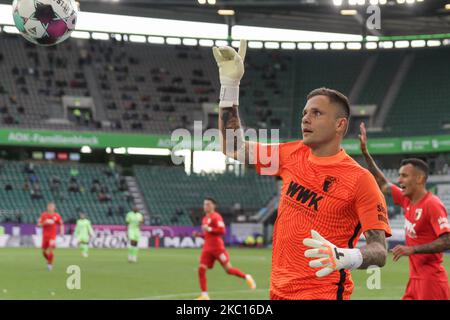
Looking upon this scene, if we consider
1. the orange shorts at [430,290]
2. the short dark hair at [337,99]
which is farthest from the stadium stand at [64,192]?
the short dark hair at [337,99]

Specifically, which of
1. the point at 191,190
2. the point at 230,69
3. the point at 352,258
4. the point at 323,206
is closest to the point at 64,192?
the point at 191,190

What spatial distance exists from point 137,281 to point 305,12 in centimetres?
3503

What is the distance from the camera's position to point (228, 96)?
560 cm

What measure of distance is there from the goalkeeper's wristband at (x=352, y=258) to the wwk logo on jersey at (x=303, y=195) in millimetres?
725

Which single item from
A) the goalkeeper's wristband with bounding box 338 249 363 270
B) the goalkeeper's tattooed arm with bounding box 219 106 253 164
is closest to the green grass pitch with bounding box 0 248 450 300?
the goalkeeper's tattooed arm with bounding box 219 106 253 164

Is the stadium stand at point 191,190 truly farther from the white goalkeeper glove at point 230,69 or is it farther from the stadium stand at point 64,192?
the white goalkeeper glove at point 230,69

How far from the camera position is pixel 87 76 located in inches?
2128

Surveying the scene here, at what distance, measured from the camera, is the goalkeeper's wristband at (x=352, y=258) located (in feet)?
14.0

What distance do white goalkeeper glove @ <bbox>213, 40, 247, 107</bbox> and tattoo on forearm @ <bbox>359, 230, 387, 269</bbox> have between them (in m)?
1.49

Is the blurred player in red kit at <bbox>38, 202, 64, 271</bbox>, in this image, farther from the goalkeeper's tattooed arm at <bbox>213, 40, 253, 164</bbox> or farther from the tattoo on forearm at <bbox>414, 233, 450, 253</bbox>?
the goalkeeper's tattooed arm at <bbox>213, 40, 253, 164</bbox>

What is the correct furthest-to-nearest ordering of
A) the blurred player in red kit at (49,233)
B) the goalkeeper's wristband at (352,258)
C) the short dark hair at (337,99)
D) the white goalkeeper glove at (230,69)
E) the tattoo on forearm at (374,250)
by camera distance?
the blurred player in red kit at (49,233)
the white goalkeeper glove at (230,69)
the short dark hair at (337,99)
the tattoo on forearm at (374,250)
the goalkeeper's wristband at (352,258)

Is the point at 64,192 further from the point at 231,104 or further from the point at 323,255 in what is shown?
the point at 323,255

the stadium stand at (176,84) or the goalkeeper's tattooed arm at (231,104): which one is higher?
the stadium stand at (176,84)
